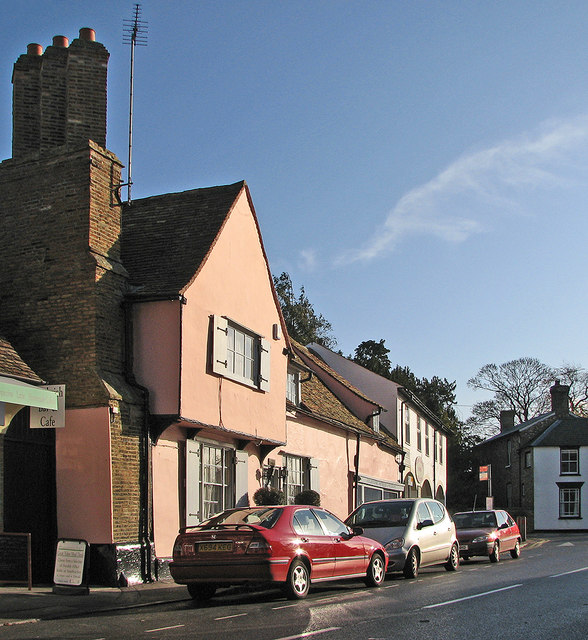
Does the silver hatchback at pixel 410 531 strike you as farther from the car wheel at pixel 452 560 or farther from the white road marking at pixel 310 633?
the white road marking at pixel 310 633

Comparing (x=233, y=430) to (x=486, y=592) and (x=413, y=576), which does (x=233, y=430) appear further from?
Answer: (x=486, y=592)

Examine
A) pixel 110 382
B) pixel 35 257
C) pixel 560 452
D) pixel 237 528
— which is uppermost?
pixel 35 257

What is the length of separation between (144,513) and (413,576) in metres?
5.11

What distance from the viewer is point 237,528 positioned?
11711 millimetres

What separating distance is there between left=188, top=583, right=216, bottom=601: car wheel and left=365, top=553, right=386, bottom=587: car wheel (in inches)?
115

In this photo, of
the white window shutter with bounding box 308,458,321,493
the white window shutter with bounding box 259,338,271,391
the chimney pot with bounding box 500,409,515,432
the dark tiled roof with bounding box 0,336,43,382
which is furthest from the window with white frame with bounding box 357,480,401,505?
the chimney pot with bounding box 500,409,515,432

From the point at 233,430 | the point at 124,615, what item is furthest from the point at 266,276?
the point at 124,615

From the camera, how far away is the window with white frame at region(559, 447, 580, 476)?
5531cm

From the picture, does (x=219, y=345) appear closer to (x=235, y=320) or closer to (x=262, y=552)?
(x=235, y=320)

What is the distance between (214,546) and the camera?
38.1ft

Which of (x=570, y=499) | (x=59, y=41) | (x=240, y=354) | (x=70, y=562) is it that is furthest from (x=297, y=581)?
(x=570, y=499)

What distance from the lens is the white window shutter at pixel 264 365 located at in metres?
18.7

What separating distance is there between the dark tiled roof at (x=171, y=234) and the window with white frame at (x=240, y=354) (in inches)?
51.5

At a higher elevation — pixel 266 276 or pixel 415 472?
pixel 266 276
